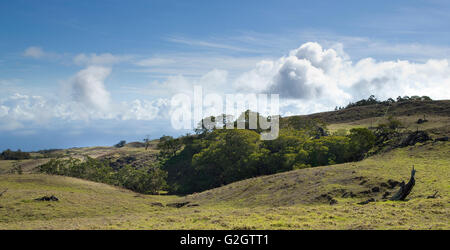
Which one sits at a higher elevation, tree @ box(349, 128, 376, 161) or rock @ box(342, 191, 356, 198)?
tree @ box(349, 128, 376, 161)

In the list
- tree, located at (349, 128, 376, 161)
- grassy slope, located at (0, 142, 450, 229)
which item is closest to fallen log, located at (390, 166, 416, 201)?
grassy slope, located at (0, 142, 450, 229)

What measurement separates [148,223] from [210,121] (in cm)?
9487

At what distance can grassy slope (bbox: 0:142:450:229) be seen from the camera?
72.0 ft

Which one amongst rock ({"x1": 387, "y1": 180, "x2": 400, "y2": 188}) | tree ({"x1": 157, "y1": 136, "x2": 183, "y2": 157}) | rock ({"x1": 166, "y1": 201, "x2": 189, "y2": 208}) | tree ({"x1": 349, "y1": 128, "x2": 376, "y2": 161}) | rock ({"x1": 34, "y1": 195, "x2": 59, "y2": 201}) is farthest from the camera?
tree ({"x1": 157, "y1": 136, "x2": 183, "y2": 157})

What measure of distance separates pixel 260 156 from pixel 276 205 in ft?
123

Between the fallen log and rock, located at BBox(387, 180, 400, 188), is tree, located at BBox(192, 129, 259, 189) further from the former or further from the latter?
the fallen log

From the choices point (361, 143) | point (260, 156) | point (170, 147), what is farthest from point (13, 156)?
point (361, 143)

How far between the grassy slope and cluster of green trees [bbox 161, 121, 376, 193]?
10848 mm

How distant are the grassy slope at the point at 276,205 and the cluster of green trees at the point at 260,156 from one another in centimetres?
1085

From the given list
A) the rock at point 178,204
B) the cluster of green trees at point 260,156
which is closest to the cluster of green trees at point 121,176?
the cluster of green trees at point 260,156

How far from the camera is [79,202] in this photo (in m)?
45.7

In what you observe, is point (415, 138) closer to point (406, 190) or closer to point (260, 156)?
point (260, 156)

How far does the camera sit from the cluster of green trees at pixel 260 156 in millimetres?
63156
